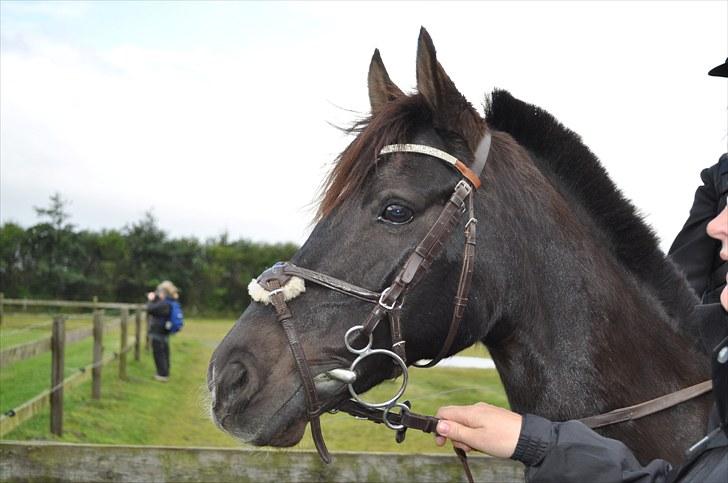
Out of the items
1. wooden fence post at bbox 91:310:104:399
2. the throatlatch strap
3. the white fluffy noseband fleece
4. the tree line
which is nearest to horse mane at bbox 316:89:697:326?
the white fluffy noseband fleece

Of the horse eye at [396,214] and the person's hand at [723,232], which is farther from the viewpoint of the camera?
the horse eye at [396,214]

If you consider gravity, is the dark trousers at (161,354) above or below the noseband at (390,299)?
below

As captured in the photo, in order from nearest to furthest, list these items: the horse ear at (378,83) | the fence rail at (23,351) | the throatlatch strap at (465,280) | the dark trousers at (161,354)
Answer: the throatlatch strap at (465,280)
the horse ear at (378,83)
the fence rail at (23,351)
the dark trousers at (161,354)

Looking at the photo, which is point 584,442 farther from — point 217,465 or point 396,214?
point 217,465

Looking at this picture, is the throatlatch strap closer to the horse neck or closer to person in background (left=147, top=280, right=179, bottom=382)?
the horse neck

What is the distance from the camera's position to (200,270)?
4231cm

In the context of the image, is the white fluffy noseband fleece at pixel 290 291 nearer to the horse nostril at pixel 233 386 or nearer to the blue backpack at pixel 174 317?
the horse nostril at pixel 233 386

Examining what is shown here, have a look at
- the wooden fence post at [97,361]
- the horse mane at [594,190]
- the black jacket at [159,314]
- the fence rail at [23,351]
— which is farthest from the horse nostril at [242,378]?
the black jacket at [159,314]

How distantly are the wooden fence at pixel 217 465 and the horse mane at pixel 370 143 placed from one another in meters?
2.23

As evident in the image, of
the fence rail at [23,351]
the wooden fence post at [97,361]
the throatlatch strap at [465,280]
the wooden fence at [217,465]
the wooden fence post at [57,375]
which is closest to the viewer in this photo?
the throatlatch strap at [465,280]

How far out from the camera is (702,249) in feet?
9.32

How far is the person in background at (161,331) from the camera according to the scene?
15.9m

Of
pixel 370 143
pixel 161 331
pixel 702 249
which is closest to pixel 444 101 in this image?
pixel 370 143

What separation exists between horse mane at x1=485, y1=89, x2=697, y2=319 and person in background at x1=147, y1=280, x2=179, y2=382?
1422 cm
